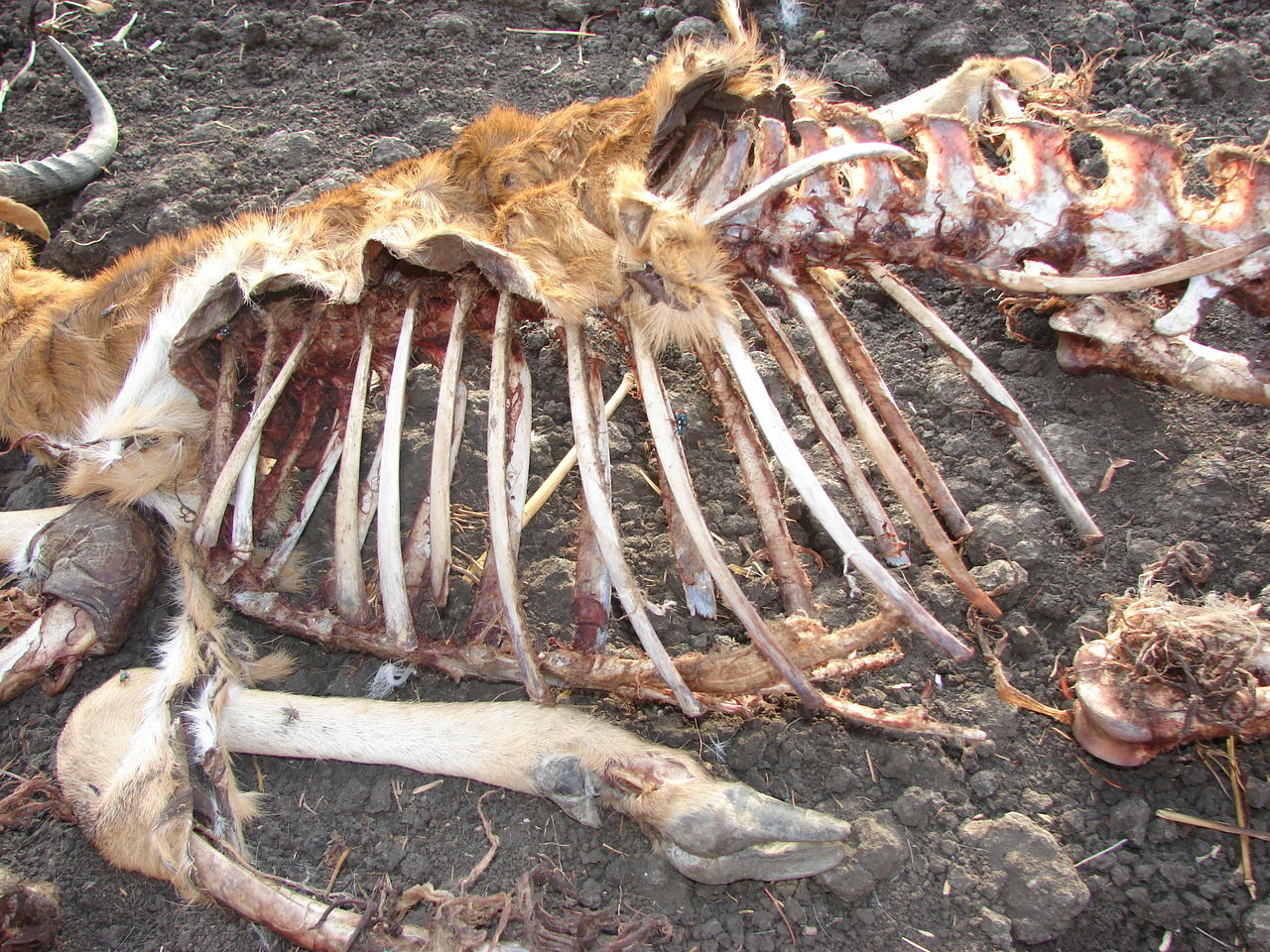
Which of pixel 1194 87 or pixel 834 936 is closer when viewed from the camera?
pixel 834 936

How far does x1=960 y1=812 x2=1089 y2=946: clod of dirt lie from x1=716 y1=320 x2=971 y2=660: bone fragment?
466 mm

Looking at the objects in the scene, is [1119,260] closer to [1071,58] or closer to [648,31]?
[1071,58]

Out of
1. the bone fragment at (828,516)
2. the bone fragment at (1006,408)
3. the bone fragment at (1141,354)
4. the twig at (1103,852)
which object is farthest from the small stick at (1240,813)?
the bone fragment at (1141,354)

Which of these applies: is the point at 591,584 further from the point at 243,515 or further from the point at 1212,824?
the point at 1212,824

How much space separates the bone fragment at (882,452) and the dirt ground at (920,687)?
421mm

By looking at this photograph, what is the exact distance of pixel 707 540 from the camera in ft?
7.44

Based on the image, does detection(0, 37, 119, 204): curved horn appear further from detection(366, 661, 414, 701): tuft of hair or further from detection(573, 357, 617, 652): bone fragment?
detection(573, 357, 617, 652): bone fragment

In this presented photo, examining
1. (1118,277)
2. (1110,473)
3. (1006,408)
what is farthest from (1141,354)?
(1006,408)

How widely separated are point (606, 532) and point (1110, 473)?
1715 mm

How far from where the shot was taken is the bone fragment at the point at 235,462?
106 inches

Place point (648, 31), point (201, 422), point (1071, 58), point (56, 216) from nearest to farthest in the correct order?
point (201, 422), point (1071, 58), point (56, 216), point (648, 31)

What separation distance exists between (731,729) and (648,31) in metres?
4.07

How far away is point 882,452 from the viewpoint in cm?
234

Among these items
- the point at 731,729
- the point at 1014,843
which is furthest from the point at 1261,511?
the point at 731,729
